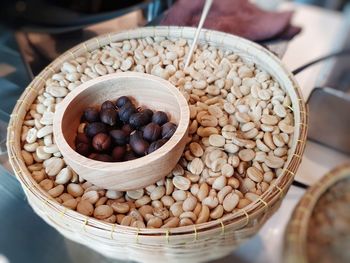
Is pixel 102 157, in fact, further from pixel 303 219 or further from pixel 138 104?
pixel 303 219

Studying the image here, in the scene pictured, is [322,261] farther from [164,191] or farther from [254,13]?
[254,13]

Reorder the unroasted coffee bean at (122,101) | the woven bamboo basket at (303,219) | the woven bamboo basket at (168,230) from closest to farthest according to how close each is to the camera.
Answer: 1. the woven bamboo basket at (303,219)
2. the woven bamboo basket at (168,230)
3. the unroasted coffee bean at (122,101)

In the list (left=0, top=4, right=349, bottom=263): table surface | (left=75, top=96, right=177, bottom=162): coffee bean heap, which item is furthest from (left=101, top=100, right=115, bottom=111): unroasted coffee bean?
(left=0, top=4, right=349, bottom=263): table surface

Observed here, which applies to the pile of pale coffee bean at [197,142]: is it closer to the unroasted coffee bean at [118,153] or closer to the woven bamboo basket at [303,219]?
the unroasted coffee bean at [118,153]

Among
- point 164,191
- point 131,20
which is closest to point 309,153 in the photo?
point 164,191

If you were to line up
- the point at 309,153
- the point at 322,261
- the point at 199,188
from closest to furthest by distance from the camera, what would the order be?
the point at 322,261, the point at 199,188, the point at 309,153

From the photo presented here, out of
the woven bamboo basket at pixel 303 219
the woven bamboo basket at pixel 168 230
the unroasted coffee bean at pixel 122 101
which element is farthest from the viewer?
the unroasted coffee bean at pixel 122 101

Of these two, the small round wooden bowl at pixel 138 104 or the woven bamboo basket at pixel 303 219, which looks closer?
the woven bamboo basket at pixel 303 219

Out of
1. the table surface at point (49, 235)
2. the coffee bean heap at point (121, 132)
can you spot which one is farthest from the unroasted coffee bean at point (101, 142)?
the table surface at point (49, 235)
